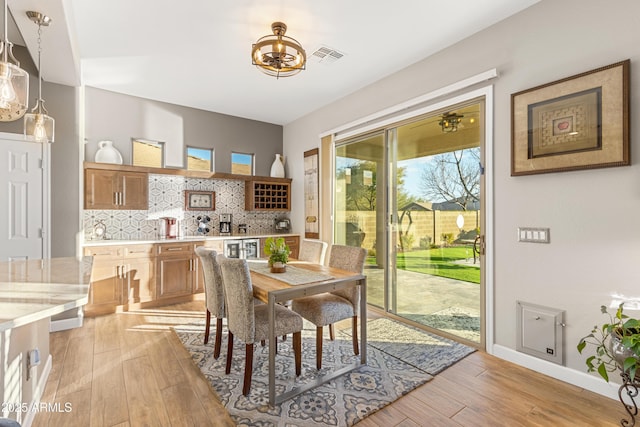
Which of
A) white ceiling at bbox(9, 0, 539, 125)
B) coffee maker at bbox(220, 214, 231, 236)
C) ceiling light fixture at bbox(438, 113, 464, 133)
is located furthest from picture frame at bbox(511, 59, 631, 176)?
coffee maker at bbox(220, 214, 231, 236)

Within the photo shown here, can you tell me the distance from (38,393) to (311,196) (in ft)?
12.8

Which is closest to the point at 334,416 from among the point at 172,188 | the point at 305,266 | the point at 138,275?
the point at 305,266

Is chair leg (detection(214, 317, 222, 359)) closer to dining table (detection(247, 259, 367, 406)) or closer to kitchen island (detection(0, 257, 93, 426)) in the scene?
dining table (detection(247, 259, 367, 406))

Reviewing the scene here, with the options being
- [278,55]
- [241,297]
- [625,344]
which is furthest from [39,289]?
[625,344]

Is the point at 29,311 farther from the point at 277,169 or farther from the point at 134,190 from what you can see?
the point at 277,169

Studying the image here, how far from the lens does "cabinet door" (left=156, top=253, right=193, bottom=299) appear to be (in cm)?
426

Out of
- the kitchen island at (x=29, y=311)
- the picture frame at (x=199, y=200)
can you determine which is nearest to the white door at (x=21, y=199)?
the kitchen island at (x=29, y=311)

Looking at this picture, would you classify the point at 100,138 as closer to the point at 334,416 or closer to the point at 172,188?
the point at 172,188

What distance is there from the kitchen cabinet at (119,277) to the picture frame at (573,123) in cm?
438

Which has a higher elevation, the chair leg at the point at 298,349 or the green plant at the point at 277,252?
the green plant at the point at 277,252

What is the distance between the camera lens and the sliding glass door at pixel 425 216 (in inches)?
123

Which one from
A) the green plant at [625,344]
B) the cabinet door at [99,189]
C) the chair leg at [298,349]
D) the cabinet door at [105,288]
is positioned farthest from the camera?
the cabinet door at [99,189]

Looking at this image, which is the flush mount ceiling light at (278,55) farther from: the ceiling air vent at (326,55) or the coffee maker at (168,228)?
the coffee maker at (168,228)

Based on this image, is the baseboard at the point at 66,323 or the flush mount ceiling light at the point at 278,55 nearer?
the flush mount ceiling light at the point at 278,55
